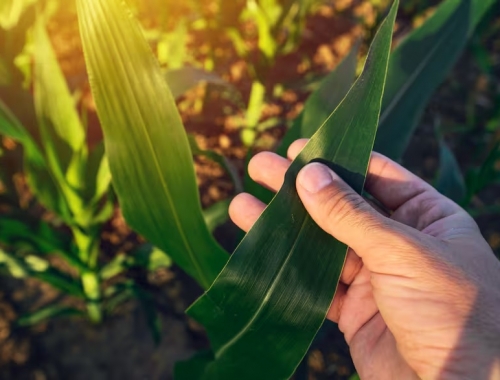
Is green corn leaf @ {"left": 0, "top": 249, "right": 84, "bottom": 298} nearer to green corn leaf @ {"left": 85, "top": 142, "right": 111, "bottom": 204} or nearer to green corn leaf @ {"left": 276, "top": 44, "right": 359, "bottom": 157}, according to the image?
green corn leaf @ {"left": 85, "top": 142, "right": 111, "bottom": 204}

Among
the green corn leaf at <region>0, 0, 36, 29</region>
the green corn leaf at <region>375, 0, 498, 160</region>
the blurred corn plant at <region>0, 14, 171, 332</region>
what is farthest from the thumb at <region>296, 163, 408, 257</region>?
the green corn leaf at <region>0, 0, 36, 29</region>

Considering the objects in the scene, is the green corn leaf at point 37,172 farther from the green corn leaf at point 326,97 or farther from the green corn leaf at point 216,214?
the green corn leaf at point 326,97

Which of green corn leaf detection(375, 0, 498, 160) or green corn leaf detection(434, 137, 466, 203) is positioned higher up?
green corn leaf detection(375, 0, 498, 160)

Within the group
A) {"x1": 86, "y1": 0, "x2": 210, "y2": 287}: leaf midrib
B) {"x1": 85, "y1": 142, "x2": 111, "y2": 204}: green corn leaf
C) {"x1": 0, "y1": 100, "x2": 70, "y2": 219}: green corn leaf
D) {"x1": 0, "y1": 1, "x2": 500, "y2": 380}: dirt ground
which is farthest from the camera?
{"x1": 0, "y1": 1, "x2": 500, "y2": 380}: dirt ground

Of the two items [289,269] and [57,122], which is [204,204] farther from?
[289,269]

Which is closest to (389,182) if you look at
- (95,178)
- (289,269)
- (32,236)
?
(289,269)
